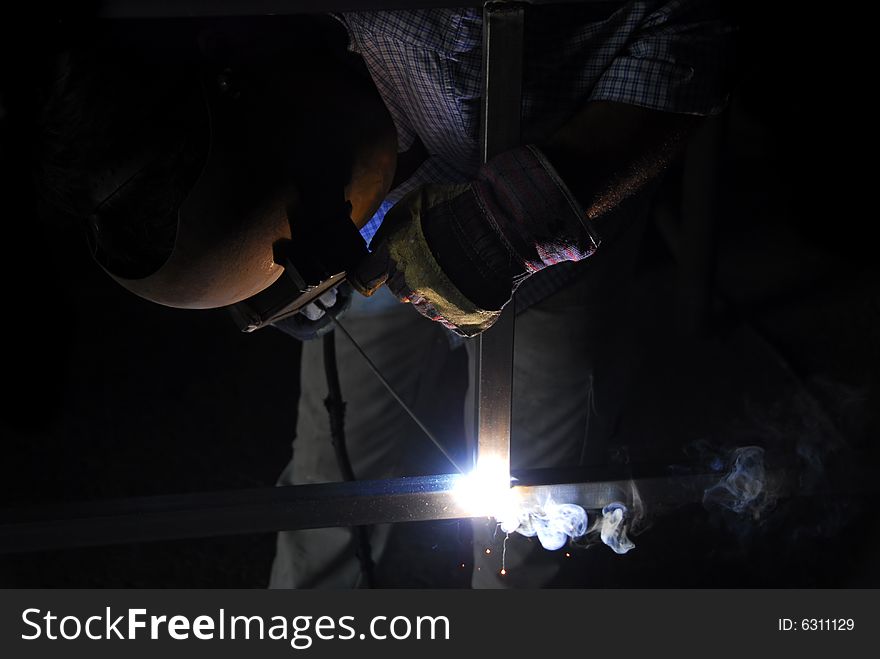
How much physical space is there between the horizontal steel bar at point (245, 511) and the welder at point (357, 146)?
0.12 metres

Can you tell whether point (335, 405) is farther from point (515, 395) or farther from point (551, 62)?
point (551, 62)

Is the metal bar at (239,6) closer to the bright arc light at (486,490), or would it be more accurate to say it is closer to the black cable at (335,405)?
the bright arc light at (486,490)

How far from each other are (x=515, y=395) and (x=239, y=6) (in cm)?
80

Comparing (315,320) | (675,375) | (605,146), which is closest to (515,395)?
(315,320)

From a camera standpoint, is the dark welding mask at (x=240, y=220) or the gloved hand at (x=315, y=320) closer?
the dark welding mask at (x=240, y=220)

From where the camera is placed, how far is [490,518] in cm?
103

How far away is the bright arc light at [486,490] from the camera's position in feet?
3.19

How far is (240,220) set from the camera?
2.94 ft

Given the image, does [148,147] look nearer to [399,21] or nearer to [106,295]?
[399,21]

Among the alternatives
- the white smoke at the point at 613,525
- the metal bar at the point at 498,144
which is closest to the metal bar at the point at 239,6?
the metal bar at the point at 498,144

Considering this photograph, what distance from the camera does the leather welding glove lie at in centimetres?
89

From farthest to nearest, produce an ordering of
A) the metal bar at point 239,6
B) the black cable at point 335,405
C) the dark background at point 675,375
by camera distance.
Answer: the dark background at point 675,375 → the black cable at point 335,405 → the metal bar at point 239,6

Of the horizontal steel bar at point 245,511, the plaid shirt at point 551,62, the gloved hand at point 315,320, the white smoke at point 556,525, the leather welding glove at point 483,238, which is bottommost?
the horizontal steel bar at point 245,511

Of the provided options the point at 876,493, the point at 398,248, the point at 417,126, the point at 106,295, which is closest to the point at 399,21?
the point at 417,126
